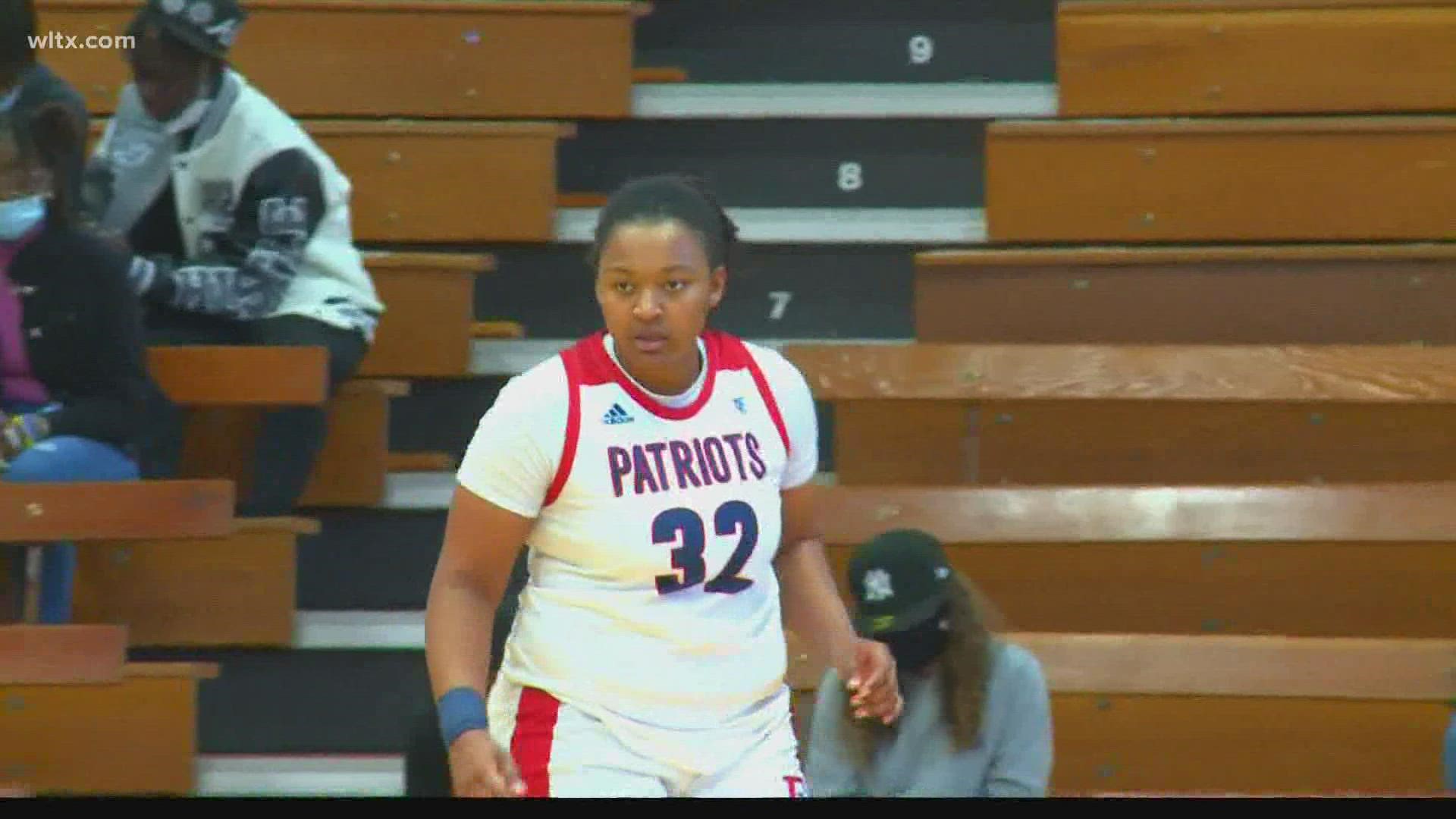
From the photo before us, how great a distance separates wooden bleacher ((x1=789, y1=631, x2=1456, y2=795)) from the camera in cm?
474

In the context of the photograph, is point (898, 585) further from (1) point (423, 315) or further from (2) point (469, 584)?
(1) point (423, 315)

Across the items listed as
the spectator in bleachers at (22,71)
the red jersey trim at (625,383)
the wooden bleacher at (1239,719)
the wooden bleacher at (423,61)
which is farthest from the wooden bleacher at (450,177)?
the red jersey trim at (625,383)

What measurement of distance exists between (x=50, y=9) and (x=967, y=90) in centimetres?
228

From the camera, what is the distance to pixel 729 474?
3137 mm

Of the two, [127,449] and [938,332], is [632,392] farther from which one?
[938,332]

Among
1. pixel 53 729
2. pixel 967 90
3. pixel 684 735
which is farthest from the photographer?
pixel 967 90

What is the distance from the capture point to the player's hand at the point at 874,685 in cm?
316

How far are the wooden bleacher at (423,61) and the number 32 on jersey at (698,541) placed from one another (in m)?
3.25

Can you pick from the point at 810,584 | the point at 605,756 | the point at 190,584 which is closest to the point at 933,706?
the point at 810,584

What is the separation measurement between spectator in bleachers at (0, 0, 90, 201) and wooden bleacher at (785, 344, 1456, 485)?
1640 mm

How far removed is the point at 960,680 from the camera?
4.23 metres

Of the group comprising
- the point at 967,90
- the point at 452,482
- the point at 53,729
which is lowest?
the point at 53,729

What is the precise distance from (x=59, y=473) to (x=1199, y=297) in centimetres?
254

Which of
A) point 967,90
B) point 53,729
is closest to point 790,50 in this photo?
point 967,90
